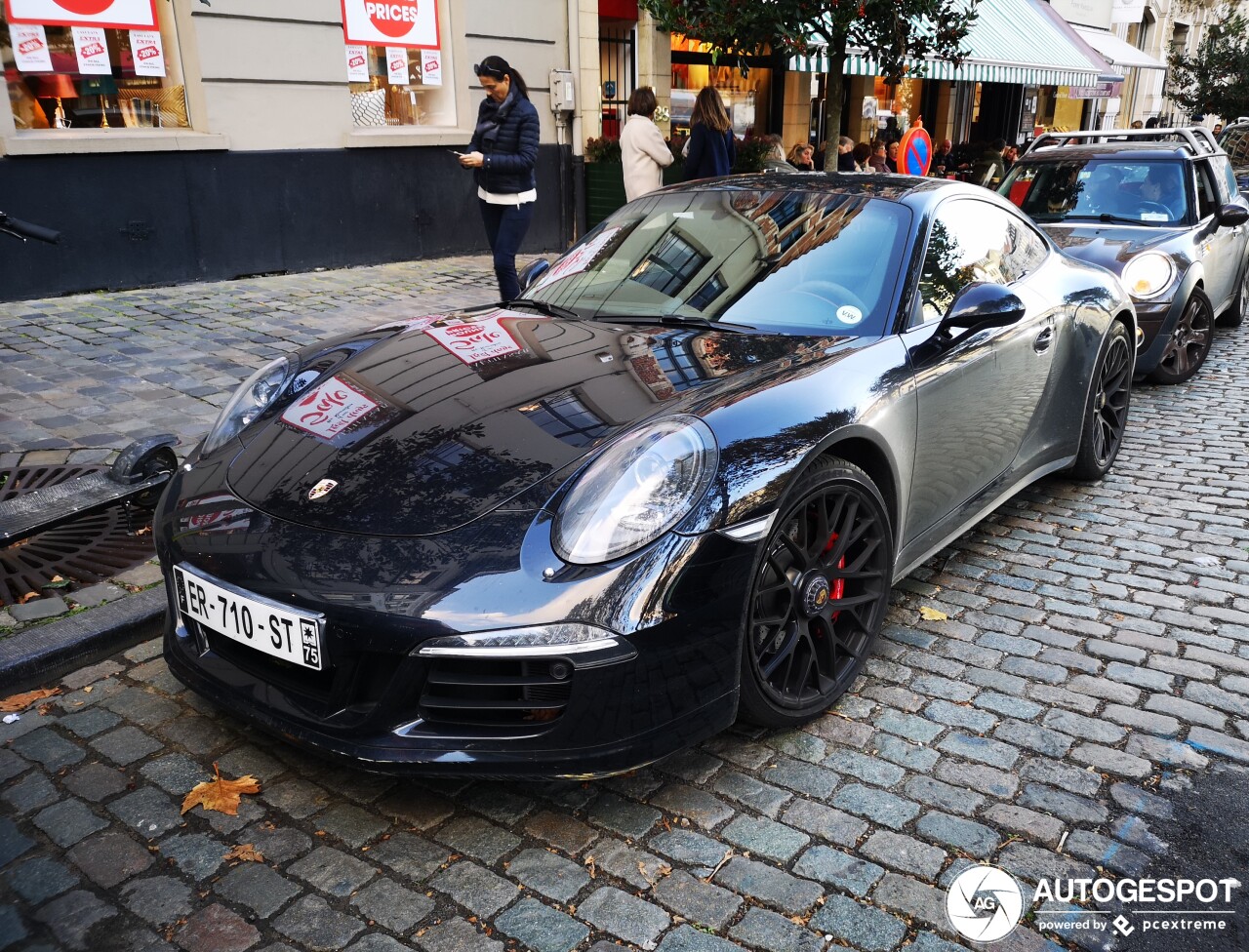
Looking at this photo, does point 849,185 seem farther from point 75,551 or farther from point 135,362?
point 135,362

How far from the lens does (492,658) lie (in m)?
2.20

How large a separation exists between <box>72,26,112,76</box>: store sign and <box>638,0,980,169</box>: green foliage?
462cm

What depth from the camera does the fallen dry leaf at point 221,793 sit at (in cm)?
251

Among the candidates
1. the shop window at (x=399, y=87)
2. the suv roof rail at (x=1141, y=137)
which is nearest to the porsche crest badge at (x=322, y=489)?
the suv roof rail at (x=1141, y=137)

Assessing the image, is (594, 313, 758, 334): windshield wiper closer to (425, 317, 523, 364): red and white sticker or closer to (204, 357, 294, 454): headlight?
(425, 317, 523, 364): red and white sticker

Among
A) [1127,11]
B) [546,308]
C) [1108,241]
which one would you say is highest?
[1127,11]

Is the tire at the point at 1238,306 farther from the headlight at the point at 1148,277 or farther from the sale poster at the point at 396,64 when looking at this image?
the sale poster at the point at 396,64

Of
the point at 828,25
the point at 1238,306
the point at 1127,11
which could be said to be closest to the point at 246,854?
the point at 828,25

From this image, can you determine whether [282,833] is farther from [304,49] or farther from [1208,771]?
[304,49]

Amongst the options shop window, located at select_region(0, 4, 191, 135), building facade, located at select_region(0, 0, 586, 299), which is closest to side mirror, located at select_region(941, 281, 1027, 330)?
building facade, located at select_region(0, 0, 586, 299)

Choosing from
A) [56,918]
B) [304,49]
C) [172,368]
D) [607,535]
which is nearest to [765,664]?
[607,535]

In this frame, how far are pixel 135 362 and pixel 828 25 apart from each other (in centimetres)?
627

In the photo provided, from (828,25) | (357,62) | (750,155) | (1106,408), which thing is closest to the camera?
(1106,408)

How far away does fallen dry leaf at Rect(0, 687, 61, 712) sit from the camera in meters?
2.95
